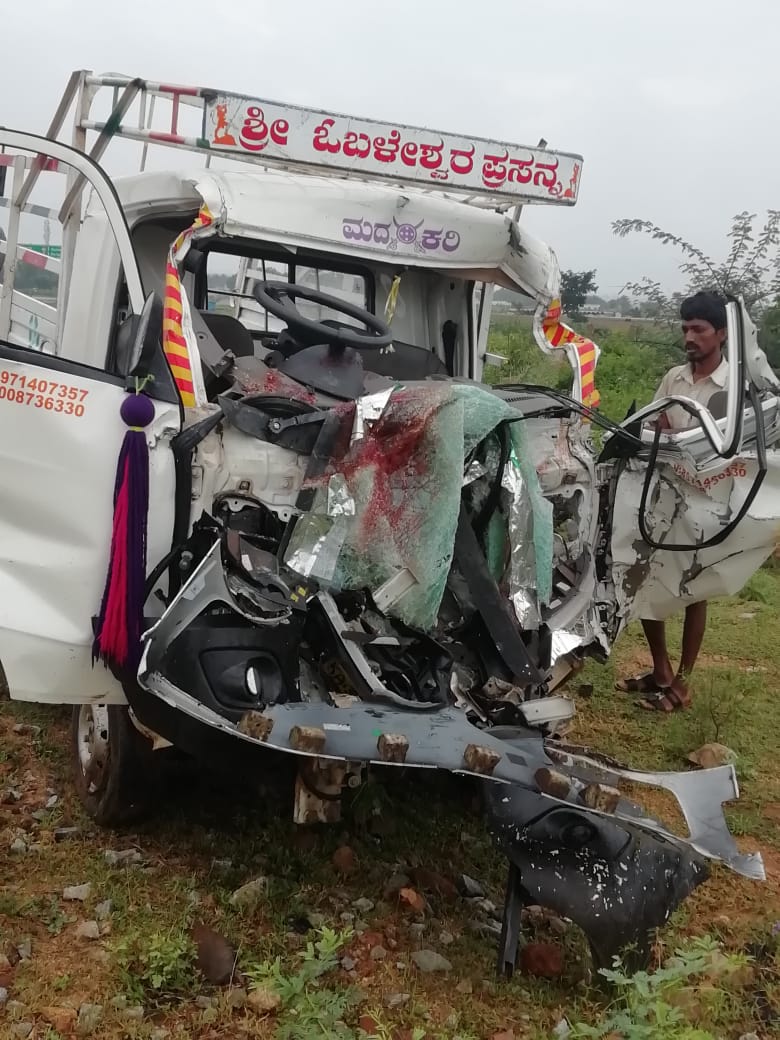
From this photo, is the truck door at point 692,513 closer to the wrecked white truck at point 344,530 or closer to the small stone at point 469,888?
the wrecked white truck at point 344,530

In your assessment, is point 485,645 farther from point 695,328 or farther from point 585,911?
point 695,328

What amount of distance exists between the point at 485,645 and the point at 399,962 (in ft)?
3.30

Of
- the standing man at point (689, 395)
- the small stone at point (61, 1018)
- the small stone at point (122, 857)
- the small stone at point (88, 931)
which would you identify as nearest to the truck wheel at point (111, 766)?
the small stone at point (122, 857)

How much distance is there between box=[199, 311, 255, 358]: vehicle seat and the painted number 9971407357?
1.19 metres

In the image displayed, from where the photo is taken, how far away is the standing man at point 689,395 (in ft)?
15.9

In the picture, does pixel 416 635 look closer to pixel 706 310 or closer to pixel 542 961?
pixel 542 961

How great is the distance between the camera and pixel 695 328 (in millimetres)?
4887

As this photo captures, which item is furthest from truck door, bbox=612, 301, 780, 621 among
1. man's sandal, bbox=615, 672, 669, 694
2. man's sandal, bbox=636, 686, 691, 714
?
man's sandal, bbox=615, 672, 669, 694

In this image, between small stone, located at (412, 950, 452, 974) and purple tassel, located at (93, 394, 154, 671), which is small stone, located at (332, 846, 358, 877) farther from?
purple tassel, located at (93, 394, 154, 671)

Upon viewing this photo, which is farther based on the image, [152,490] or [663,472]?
Answer: [663,472]

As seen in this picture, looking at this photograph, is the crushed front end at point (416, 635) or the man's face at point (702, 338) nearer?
the crushed front end at point (416, 635)

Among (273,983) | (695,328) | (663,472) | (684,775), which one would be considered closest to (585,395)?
(663,472)

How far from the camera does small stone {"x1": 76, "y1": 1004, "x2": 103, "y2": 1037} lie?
246 centimetres

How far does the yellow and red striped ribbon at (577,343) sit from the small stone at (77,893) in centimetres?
290
